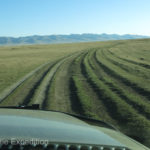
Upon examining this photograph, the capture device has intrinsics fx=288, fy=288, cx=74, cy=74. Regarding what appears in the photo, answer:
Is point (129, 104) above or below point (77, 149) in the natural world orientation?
below

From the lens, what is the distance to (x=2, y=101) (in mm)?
12703

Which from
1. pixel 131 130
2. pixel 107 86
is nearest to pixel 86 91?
pixel 107 86

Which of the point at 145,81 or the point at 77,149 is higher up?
the point at 77,149

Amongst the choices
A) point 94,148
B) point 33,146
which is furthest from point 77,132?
point 33,146

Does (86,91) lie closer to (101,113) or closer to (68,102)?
(68,102)

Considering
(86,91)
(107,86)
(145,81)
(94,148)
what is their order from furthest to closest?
(145,81) < (107,86) < (86,91) < (94,148)

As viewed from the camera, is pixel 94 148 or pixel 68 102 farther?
pixel 68 102

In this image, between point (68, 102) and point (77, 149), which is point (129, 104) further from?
point (77, 149)

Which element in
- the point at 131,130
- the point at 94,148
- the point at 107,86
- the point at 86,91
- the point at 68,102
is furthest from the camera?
the point at 107,86

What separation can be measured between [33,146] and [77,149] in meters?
0.36

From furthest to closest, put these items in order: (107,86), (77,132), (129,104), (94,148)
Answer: (107,86), (129,104), (77,132), (94,148)

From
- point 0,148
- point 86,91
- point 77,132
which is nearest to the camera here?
point 0,148

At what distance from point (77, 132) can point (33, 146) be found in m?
0.62

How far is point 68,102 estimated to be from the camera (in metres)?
12.3
